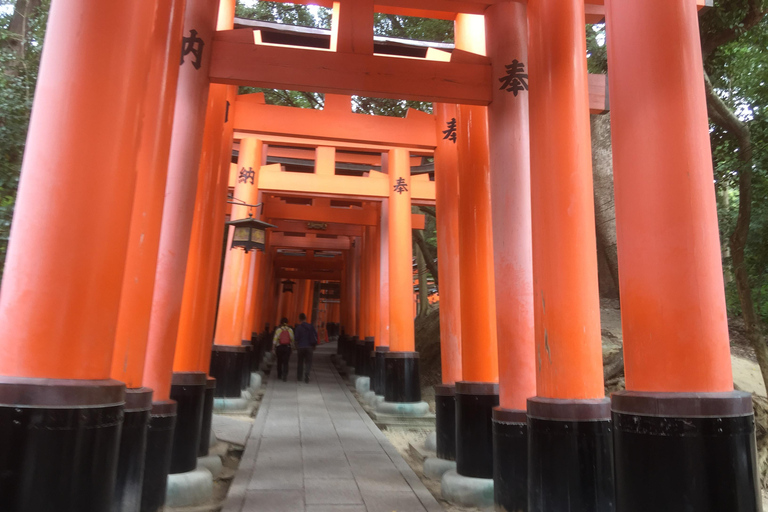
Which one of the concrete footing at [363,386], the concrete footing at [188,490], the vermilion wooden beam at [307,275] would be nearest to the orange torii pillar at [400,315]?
the concrete footing at [363,386]

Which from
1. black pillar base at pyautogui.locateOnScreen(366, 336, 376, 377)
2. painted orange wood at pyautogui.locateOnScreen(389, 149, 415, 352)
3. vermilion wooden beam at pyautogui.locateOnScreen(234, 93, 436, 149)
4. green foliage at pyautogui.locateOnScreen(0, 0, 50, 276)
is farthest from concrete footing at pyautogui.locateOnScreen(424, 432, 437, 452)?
black pillar base at pyautogui.locateOnScreen(366, 336, 376, 377)

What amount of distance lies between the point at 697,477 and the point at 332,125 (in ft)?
24.3

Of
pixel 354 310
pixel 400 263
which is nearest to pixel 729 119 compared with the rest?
pixel 400 263

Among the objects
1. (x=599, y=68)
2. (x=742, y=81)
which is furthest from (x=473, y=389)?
(x=599, y=68)

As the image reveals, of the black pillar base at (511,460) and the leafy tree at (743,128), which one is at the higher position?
the leafy tree at (743,128)

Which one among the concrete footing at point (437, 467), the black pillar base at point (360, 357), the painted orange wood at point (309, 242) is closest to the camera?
the concrete footing at point (437, 467)

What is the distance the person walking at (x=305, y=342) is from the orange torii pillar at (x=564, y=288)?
9796mm

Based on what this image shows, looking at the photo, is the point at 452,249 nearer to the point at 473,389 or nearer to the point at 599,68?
the point at 473,389

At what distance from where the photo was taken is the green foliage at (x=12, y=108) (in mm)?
5711

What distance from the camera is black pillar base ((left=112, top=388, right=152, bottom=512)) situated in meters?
3.52

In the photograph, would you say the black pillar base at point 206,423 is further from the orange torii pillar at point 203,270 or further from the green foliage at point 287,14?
the green foliage at point 287,14

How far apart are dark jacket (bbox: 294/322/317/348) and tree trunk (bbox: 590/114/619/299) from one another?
6351 mm

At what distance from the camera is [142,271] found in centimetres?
380

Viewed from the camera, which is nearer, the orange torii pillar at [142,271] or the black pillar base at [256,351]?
the orange torii pillar at [142,271]
